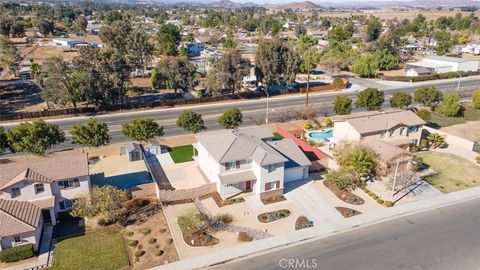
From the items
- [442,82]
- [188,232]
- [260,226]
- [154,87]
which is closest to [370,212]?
[260,226]

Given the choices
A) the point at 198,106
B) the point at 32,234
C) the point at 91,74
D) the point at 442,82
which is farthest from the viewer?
the point at 442,82

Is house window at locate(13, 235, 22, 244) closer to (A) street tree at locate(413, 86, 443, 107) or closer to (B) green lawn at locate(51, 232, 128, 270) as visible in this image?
(B) green lawn at locate(51, 232, 128, 270)

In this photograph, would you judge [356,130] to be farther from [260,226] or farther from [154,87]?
[154,87]

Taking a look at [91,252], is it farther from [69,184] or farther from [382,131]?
[382,131]

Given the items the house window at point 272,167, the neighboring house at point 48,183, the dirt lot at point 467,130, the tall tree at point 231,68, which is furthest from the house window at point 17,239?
the dirt lot at point 467,130

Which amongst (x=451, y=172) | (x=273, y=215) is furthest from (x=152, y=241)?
(x=451, y=172)

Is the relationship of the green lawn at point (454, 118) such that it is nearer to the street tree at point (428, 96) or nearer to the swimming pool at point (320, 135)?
the street tree at point (428, 96)

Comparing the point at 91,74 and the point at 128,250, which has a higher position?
the point at 91,74
